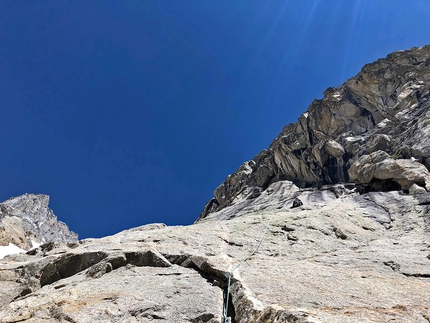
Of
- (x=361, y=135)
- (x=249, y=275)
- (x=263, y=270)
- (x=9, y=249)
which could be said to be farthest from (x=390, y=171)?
(x=9, y=249)

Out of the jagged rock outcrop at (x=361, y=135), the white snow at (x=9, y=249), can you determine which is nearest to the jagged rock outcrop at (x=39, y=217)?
the white snow at (x=9, y=249)

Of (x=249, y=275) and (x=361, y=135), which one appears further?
(x=361, y=135)

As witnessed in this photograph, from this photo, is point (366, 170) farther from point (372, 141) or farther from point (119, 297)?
point (119, 297)

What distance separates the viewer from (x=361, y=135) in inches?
1973

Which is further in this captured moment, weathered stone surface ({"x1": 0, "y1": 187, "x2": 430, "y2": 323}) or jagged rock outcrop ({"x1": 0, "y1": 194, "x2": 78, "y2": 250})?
jagged rock outcrop ({"x1": 0, "y1": 194, "x2": 78, "y2": 250})

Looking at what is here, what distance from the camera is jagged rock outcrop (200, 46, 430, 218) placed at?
108 ft

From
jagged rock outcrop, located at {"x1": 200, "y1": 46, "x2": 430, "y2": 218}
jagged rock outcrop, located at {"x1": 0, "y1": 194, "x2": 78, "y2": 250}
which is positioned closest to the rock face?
jagged rock outcrop, located at {"x1": 200, "y1": 46, "x2": 430, "y2": 218}

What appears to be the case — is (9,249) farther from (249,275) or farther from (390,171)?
(390,171)

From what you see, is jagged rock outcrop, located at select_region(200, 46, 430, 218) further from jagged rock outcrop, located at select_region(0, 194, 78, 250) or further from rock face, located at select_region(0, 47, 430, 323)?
jagged rock outcrop, located at select_region(0, 194, 78, 250)

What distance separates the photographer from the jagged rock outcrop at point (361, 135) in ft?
108

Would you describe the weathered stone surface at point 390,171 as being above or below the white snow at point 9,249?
below

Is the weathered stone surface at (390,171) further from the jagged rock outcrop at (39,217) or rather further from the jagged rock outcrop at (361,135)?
the jagged rock outcrop at (39,217)

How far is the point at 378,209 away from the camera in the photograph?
23.0m

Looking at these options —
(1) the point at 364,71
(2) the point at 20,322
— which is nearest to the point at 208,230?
(2) the point at 20,322
